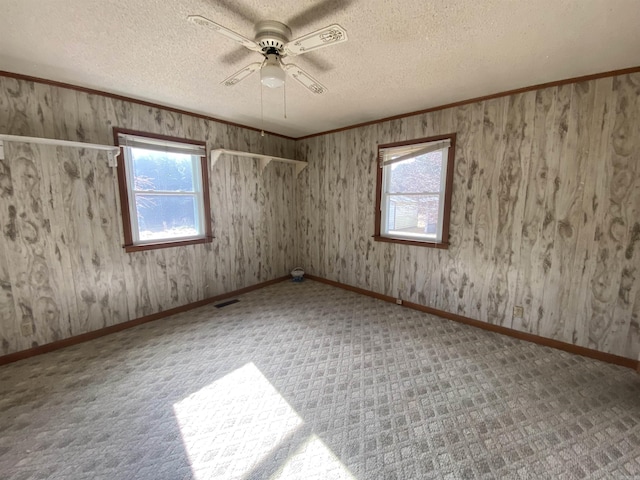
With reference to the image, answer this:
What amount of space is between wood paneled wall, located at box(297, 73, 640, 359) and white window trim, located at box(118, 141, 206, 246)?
2.42 metres

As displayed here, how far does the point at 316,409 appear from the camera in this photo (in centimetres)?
173

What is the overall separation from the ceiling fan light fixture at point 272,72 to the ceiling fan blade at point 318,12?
0.22m

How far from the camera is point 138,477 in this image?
1304mm

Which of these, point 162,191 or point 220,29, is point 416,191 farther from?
point 162,191

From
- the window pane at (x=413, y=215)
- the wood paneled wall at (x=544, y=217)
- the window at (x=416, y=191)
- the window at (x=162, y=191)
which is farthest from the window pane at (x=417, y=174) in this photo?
the window at (x=162, y=191)

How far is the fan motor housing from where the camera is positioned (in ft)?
5.06

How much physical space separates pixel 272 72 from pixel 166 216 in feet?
7.56

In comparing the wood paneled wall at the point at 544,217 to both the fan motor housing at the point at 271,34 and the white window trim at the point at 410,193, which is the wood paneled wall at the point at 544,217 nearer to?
the white window trim at the point at 410,193

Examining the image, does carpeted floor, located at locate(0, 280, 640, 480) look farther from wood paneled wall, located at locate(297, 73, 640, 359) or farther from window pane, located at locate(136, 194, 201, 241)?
window pane, located at locate(136, 194, 201, 241)

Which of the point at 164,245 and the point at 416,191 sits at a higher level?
the point at 416,191

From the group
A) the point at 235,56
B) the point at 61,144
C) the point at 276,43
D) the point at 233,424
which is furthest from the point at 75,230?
the point at 276,43

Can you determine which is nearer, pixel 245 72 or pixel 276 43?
pixel 276 43

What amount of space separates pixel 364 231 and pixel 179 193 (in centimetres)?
248

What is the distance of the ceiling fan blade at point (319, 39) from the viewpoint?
129 cm
